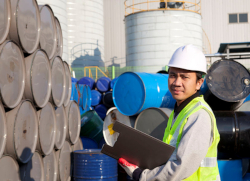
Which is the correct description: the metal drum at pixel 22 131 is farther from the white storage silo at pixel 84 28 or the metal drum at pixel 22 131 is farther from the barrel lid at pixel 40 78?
the white storage silo at pixel 84 28

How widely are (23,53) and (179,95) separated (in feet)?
6.97

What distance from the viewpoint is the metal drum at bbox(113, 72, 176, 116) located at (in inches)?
223

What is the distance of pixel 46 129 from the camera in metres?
3.93

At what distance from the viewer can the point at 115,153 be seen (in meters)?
1.84

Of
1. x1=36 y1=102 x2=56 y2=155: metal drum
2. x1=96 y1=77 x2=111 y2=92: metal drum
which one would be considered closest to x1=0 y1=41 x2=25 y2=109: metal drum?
x1=36 y1=102 x2=56 y2=155: metal drum

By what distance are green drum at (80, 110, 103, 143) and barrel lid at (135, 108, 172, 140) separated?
3.91ft

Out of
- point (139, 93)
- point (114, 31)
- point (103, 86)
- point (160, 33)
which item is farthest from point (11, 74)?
point (114, 31)

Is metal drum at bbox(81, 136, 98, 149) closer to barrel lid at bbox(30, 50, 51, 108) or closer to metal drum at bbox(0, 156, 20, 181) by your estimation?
barrel lid at bbox(30, 50, 51, 108)

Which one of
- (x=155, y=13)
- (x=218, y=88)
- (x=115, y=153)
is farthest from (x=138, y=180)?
(x=155, y=13)

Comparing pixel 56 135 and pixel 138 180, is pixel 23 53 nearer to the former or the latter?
pixel 56 135

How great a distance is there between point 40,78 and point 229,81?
9.91 ft

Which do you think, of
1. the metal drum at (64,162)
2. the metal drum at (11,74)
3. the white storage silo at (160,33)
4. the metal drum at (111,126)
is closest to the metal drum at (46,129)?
the metal drum at (64,162)

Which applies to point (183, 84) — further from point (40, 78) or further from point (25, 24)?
point (40, 78)

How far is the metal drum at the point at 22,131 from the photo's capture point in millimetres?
3104
